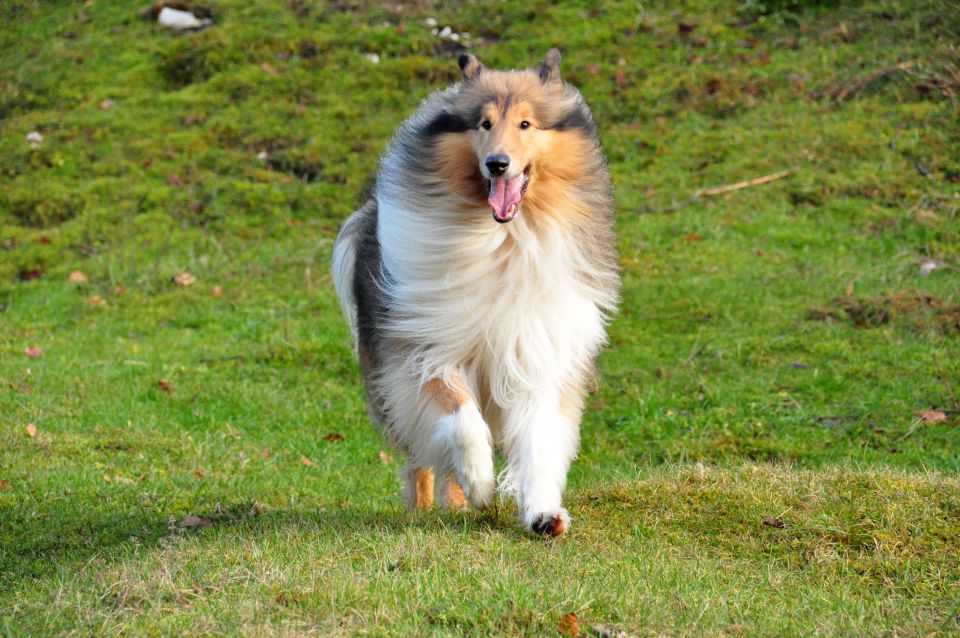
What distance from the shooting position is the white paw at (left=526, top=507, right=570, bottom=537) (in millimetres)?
4973

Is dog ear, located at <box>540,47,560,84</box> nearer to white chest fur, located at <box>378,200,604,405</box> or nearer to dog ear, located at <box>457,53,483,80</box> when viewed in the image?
dog ear, located at <box>457,53,483,80</box>

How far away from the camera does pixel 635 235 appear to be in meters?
12.1

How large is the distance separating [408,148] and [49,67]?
14500 mm

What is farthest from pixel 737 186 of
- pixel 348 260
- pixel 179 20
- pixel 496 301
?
pixel 179 20

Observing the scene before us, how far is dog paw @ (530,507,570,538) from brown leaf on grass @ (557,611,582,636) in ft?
3.96

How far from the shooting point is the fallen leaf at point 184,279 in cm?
1188

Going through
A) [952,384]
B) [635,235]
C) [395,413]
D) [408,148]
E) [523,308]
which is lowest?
[635,235]

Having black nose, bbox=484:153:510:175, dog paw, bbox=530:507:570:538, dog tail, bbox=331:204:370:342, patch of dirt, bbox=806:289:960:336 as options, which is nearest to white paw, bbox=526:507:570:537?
dog paw, bbox=530:507:570:538

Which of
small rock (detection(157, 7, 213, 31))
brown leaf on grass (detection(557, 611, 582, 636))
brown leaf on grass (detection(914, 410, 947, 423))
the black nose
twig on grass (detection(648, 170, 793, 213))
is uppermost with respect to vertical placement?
the black nose

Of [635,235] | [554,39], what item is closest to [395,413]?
[635,235]

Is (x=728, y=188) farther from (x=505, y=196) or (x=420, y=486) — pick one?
(x=505, y=196)

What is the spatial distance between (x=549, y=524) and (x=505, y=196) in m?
1.49

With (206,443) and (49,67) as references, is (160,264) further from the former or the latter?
(49,67)

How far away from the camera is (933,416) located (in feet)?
25.7
